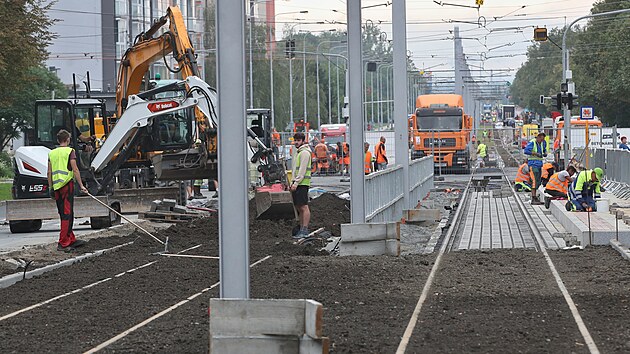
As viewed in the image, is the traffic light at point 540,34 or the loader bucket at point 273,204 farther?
the traffic light at point 540,34

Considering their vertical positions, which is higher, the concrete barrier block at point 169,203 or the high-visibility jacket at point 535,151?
the high-visibility jacket at point 535,151

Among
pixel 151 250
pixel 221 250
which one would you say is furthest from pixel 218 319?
pixel 151 250

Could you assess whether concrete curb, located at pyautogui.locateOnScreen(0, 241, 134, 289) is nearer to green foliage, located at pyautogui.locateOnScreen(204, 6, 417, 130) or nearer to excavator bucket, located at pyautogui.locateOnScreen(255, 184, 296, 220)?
excavator bucket, located at pyautogui.locateOnScreen(255, 184, 296, 220)

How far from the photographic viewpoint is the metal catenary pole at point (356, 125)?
17.4m

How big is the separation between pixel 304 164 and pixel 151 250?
296cm

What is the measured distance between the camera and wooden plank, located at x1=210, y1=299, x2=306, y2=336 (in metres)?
8.65

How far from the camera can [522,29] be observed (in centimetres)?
6331

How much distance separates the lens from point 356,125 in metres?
17.5

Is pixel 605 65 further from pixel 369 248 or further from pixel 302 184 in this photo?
pixel 369 248

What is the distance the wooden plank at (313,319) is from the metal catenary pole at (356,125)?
29.1ft

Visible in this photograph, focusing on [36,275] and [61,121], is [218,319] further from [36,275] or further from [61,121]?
[61,121]

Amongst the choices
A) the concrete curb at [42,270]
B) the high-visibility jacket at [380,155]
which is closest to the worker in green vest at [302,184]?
the concrete curb at [42,270]

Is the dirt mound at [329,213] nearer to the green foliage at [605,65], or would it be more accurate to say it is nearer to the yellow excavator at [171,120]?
the yellow excavator at [171,120]

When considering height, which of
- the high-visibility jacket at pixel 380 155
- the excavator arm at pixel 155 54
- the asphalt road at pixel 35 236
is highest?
the excavator arm at pixel 155 54
